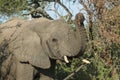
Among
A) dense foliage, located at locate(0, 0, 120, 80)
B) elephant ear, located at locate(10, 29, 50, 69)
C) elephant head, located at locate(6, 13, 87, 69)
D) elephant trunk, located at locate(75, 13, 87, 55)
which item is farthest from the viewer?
dense foliage, located at locate(0, 0, 120, 80)

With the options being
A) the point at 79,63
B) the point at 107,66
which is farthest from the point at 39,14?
the point at 107,66

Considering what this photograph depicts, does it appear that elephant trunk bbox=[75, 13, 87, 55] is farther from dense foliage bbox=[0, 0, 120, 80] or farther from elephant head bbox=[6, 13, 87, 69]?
dense foliage bbox=[0, 0, 120, 80]

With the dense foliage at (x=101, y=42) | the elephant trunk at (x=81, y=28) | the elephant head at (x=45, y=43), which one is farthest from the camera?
the dense foliage at (x=101, y=42)

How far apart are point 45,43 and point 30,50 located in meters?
0.32

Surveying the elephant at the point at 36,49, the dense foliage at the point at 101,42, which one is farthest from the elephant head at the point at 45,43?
the dense foliage at the point at 101,42

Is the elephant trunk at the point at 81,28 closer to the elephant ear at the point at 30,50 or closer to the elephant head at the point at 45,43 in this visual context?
the elephant head at the point at 45,43

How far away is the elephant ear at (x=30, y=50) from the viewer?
9.02 m

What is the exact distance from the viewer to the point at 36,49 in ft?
30.1

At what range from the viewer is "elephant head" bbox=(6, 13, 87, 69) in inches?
347

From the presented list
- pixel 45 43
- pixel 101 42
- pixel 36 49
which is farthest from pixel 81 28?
pixel 101 42

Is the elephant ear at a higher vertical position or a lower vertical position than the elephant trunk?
lower

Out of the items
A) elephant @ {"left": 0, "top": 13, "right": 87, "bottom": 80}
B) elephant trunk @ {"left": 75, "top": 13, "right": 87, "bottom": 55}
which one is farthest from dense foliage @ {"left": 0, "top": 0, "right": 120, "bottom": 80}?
elephant trunk @ {"left": 75, "top": 13, "right": 87, "bottom": 55}

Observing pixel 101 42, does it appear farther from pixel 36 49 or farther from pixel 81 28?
pixel 81 28

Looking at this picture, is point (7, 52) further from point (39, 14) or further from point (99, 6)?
point (39, 14)
